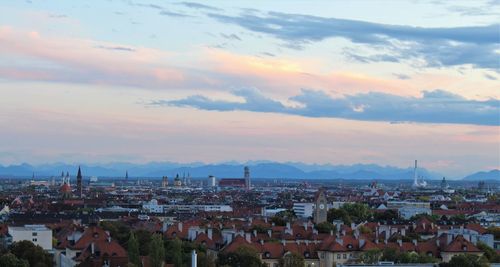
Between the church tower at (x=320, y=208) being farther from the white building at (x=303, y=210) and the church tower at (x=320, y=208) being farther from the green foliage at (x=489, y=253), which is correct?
the green foliage at (x=489, y=253)

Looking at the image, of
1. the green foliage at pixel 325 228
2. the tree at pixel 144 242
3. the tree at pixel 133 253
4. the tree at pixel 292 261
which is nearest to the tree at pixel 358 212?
the green foliage at pixel 325 228

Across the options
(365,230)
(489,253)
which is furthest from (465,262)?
(365,230)

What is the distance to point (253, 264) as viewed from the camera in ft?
211

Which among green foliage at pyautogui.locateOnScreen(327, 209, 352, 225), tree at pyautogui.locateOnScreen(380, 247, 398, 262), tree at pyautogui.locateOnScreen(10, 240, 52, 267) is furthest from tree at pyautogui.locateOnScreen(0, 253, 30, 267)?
green foliage at pyautogui.locateOnScreen(327, 209, 352, 225)

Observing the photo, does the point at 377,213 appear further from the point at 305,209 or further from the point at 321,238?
the point at 321,238

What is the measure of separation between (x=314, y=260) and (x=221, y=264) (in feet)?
42.6

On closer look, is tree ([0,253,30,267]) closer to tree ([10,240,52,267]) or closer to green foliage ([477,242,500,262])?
tree ([10,240,52,267])

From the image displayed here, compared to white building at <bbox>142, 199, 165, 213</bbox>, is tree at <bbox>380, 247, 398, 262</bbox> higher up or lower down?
lower down

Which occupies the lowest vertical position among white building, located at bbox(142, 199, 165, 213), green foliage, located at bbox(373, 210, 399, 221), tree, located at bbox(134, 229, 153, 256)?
tree, located at bbox(134, 229, 153, 256)

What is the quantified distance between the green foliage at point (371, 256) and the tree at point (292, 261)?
4.35m

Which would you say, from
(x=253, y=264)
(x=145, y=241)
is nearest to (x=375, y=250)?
(x=253, y=264)

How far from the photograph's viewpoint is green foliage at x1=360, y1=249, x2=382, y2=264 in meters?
67.2

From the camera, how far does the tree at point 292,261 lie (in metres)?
67.1

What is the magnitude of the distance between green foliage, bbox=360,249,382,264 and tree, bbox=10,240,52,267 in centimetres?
2202
